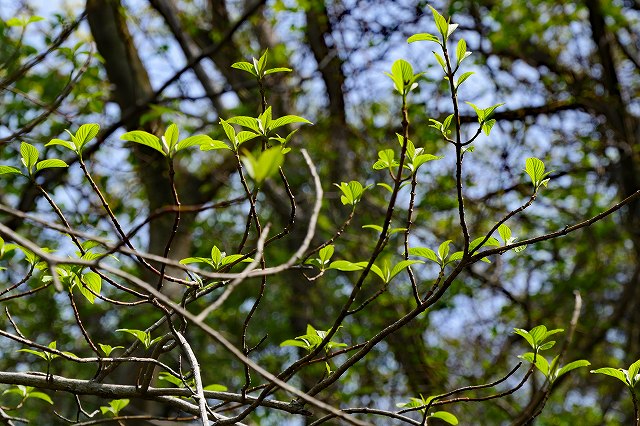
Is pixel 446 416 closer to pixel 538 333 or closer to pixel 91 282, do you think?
pixel 538 333

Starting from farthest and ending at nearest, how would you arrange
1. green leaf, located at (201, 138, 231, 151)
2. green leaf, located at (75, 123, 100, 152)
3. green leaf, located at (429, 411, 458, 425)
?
green leaf, located at (429, 411, 458, 425) < green leaf, located at (75, 123, 100, 152) < green leaf, located at (201, 138, 231, 151)

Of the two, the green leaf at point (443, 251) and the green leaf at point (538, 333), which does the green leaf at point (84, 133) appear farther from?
the green leaf at point (538, 333)

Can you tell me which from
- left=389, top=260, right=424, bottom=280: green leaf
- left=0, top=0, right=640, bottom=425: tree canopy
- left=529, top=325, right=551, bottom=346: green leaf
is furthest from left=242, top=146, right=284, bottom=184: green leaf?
left=0, top=0, right=640, bottom=425: tree canopy

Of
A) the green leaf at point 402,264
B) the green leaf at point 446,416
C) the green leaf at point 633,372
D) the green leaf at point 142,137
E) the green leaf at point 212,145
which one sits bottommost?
the green leaf at point 446,416

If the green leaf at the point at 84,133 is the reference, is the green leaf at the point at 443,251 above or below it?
→ below

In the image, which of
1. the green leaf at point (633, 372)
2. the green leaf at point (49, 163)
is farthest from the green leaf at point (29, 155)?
the green leaf at point (633, 372)

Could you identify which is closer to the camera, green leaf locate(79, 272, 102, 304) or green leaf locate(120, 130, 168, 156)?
green leaf locate(120, 130, 168, 156)

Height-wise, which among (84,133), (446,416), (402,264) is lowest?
(446,416)

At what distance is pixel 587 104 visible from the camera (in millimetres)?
6270

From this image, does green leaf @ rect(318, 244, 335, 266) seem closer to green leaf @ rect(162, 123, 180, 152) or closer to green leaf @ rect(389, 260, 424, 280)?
green leaf @ rect(389, 260, 424, 280)

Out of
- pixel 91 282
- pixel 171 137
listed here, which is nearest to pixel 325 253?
pixel 171 137

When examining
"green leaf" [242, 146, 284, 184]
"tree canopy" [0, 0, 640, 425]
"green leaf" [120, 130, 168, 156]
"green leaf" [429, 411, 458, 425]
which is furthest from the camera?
"tree canopy" [0, 0, 640, 425]

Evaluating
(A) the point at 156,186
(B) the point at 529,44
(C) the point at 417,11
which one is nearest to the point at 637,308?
(B) the point at 529,44

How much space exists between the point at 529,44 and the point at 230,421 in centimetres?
642
